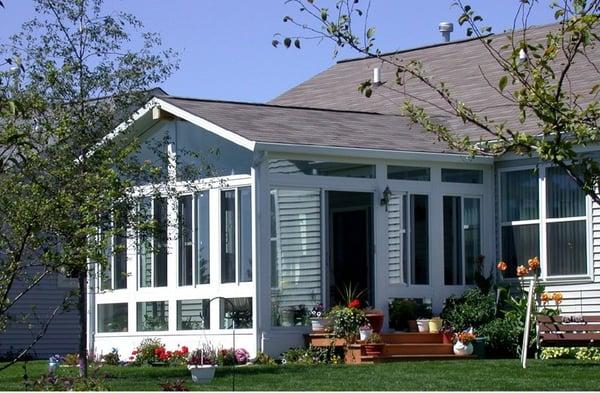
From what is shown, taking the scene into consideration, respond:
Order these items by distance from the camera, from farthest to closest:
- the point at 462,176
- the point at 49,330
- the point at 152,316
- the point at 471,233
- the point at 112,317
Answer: the point at 49,330
the point at 112,317
the point at 152,316
the point at 471,233
the point at 462,176

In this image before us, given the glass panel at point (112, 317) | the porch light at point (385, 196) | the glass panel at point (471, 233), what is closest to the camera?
the porch light at point (385, 196)

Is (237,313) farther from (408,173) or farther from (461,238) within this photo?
(461,238)

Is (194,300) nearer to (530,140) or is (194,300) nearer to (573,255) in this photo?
(573,255)

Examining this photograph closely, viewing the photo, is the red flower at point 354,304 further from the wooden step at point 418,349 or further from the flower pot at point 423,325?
the flower pot at point 423,325

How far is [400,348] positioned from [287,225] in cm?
251

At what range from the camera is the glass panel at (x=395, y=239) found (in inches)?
774

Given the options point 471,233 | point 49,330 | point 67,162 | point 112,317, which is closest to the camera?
point 67,162

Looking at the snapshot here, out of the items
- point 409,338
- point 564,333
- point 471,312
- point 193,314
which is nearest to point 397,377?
point 564,333

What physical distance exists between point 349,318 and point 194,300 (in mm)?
3178

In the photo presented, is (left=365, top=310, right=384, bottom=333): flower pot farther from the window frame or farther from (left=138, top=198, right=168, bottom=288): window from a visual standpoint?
(left=138, top=198, right=168, bottom=288): window

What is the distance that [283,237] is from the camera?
1880 centimetres

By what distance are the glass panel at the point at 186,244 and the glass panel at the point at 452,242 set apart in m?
4.15

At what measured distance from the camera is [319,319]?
18.4m

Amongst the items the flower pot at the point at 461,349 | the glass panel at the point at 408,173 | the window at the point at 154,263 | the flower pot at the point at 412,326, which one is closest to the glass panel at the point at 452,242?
the glass panel at the point at 408,173
